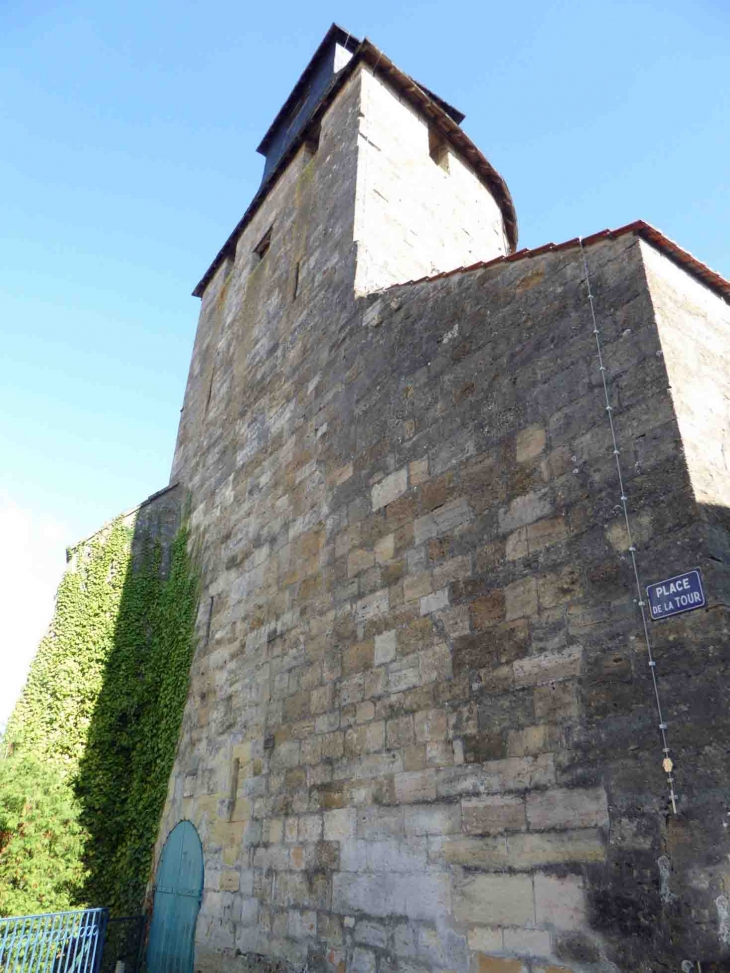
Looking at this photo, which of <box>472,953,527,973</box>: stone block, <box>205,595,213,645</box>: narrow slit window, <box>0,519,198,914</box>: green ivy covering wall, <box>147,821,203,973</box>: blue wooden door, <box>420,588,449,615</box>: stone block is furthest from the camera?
<box>205,595,213,645</box>: narrow slit window

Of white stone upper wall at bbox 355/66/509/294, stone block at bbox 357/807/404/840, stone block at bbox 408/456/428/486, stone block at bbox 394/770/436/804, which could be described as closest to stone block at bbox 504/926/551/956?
stone block at bbox 394/770/436/804

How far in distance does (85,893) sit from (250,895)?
2.74 meters

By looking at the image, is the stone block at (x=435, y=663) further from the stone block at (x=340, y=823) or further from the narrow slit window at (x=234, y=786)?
the narrow slit window at (x=234, y=786)

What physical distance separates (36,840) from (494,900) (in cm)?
521

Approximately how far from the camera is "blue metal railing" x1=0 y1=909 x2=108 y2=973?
19.2 ft

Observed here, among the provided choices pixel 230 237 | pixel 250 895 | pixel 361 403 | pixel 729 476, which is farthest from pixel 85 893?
pixel 230 237

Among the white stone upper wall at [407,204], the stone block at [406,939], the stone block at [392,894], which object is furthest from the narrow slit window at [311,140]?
the stone block at [406,939]

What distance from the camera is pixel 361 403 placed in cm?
569

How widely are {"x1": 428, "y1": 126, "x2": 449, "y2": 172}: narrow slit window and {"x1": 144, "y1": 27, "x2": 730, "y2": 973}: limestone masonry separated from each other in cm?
288

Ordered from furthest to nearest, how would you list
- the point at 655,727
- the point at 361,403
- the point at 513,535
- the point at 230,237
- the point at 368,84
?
the point at 230,237 < the point at 368,84 < the point at 361,403 < the point at 513,535 < the point at 655,727

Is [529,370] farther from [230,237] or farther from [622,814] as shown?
[230,237]

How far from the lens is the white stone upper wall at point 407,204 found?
727 cm

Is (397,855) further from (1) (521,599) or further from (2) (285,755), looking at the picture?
(1) (521,599)

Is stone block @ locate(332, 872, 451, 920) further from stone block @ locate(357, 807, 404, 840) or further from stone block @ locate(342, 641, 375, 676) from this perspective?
stone block @ locate(342, 641, 375, 676)
